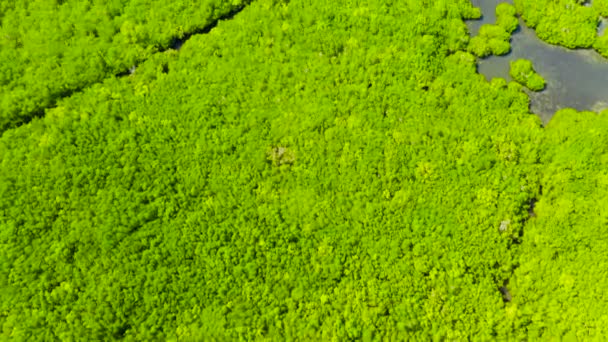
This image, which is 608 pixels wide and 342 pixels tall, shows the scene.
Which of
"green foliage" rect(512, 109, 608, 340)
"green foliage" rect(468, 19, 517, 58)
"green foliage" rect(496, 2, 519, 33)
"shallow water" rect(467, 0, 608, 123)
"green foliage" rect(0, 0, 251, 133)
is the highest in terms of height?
"green foliage" rect(0, 0, 251, 133)

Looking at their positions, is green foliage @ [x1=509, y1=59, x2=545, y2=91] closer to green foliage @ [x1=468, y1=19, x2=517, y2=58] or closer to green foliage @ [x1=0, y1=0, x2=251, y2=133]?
green foliage @ [x1=468, y1=19, x2=517, y2=58]

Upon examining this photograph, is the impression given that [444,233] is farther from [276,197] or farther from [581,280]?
[276,197]

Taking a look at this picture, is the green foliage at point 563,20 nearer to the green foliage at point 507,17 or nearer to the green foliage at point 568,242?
the green foliage at point 507,17

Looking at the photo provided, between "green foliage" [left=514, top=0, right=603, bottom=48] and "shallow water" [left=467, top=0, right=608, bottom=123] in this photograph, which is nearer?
"shallow water" [left=467, top=0, right=608, bottom=123]

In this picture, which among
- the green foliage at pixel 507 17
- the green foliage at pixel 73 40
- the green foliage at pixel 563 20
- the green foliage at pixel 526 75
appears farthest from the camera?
the green foliage at pixel 507 17

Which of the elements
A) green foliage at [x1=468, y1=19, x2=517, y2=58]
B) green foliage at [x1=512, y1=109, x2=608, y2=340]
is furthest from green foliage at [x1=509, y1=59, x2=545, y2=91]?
green foliage at [x1=512, y1=109, x2=608, y2=340]

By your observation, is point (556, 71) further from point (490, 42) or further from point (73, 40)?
point (73, 40)

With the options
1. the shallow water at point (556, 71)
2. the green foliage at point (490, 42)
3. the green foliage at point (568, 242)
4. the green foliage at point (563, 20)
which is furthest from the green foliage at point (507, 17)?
the green foliage at point (568, 242)

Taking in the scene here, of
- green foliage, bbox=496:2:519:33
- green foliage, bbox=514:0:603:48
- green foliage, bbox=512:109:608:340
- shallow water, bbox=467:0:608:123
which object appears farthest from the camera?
green foliage, bbox=496:2:519:33
